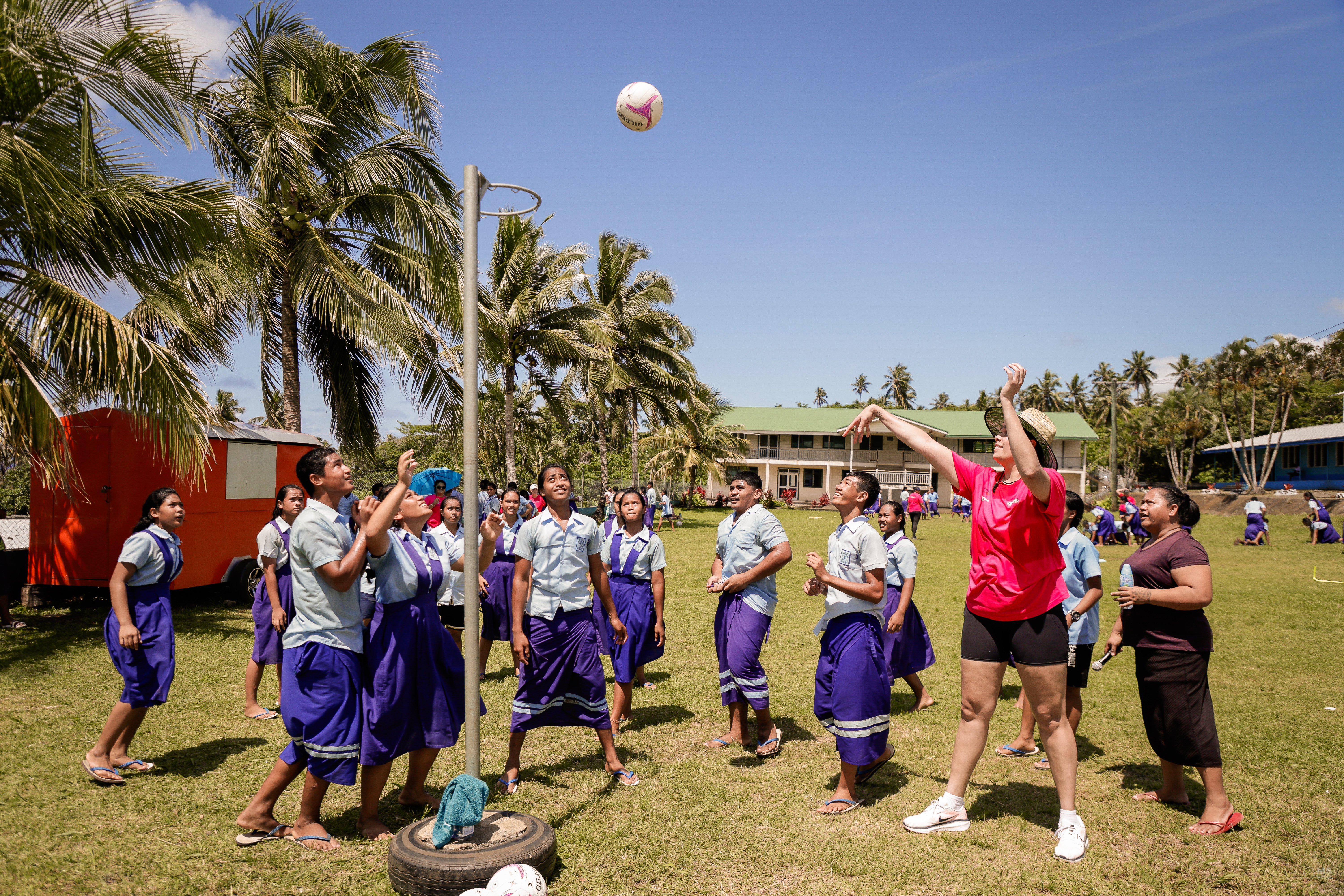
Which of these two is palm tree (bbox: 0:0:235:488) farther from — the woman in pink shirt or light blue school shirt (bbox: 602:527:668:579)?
the woman in pink shirt

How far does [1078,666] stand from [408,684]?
4.27 meters

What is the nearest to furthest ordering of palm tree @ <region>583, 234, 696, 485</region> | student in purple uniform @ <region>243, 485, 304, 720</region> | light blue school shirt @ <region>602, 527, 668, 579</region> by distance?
student in purple uniform @ <region>243, 485, 304, 720</region> → light blue school shirt @ <region>602, 527, 668, 579</region> → palm tree @ <region>583, 234, 696, 485</region>

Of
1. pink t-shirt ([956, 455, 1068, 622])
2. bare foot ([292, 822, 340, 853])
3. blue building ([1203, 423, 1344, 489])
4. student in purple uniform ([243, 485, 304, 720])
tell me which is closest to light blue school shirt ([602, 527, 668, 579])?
student in purple uniform ([243, 485, 304, 720])

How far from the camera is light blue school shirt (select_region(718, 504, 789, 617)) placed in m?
5.57

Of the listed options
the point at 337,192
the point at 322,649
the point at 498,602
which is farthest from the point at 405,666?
the point at 337,192

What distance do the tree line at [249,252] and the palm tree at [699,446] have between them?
1388 centimetres

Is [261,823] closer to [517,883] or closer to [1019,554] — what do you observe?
[517,883]

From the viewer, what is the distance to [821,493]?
165 ft

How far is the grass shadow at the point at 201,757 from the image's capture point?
5.25 m

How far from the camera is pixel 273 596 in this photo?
235 inches

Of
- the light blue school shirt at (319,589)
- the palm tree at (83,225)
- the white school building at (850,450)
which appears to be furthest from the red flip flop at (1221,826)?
the white school building at (850,450)

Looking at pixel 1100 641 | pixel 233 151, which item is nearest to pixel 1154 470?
pixel 1100 641

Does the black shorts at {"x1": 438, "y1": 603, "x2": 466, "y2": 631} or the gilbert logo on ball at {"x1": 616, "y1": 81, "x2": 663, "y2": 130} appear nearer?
the gilbert logo on ball at {"x1": 616, "y1": 81, "x2": 663, "y2": 130}

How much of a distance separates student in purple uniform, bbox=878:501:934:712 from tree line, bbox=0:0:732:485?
6751 mm
